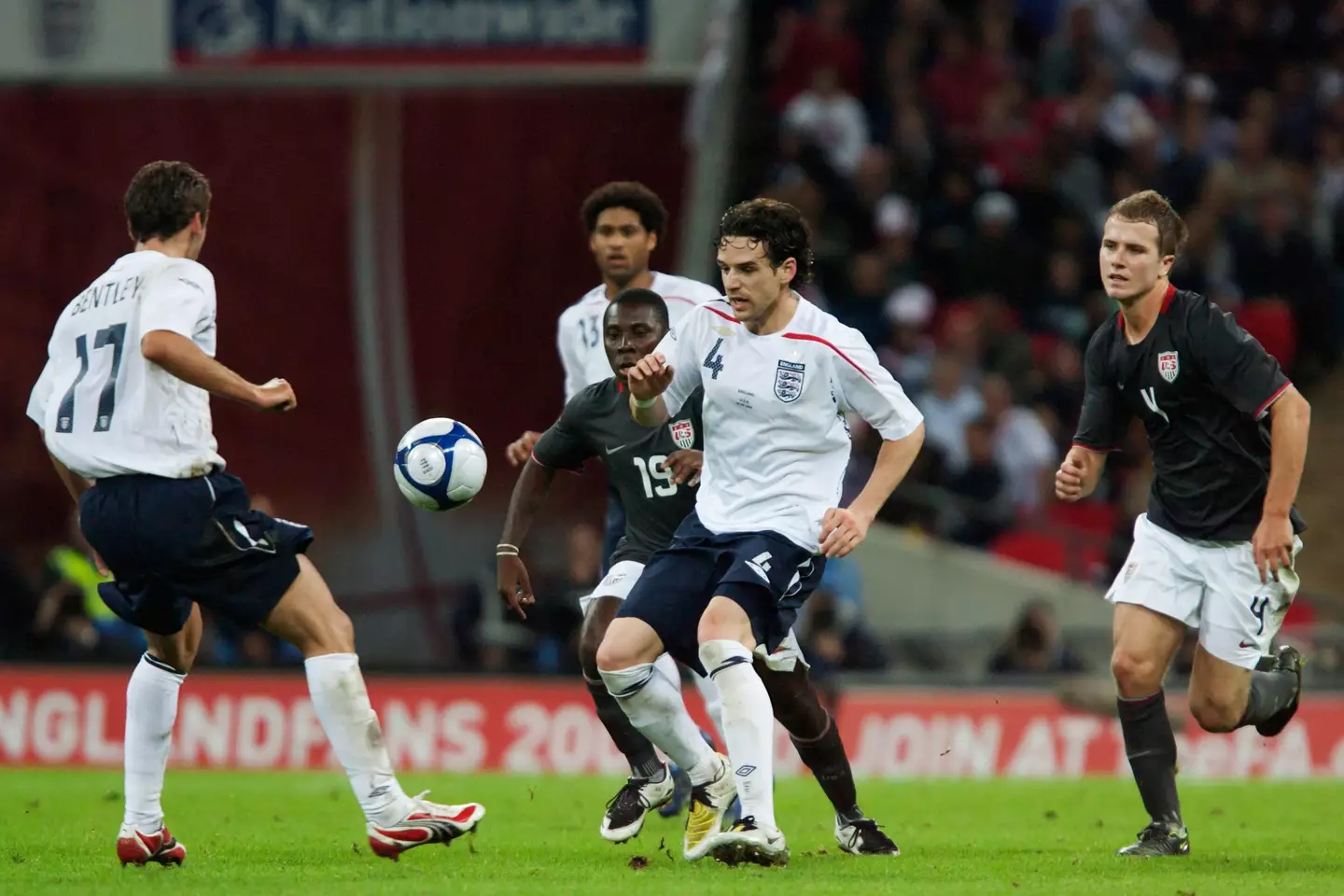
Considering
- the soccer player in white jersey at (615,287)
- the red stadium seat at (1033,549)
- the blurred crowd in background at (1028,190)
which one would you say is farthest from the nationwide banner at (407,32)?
the soccer player in white jersey at (615,287)

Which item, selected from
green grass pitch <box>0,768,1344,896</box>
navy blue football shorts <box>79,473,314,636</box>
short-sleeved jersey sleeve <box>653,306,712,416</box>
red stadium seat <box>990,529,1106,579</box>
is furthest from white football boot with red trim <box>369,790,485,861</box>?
red stadium seat <box>990,529,1106,579</box>

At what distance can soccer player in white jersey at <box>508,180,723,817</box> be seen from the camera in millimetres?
9086

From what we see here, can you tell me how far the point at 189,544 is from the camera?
6.93 metres

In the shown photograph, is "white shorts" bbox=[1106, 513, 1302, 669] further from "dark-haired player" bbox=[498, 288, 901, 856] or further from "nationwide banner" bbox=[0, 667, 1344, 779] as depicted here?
"nationwide banner" bbox=[0, 667, 1344, 779]

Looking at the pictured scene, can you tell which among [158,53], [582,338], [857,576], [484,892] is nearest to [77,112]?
[158,53]

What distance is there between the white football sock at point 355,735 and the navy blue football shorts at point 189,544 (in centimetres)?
30

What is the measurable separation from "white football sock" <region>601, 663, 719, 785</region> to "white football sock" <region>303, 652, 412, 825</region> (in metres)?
0.88

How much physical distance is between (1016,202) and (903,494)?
3459 millimetres

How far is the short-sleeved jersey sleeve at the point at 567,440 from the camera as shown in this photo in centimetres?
854

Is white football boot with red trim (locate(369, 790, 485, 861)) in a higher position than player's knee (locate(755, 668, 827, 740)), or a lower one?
Answer: lower

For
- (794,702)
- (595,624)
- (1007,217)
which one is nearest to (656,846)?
(595,624)

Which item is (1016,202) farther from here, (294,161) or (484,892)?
(484,892)

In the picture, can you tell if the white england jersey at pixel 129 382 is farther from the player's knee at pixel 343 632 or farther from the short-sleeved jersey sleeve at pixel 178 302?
the player's knee at pixel 343 632

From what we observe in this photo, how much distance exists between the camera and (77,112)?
1683cm
